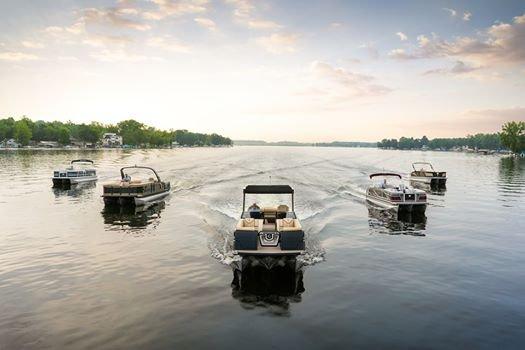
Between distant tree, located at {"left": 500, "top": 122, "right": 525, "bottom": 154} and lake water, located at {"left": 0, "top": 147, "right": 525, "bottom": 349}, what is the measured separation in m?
196

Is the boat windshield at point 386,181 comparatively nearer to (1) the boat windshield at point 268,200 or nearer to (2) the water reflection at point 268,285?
(1) the boat windshield at point 268,200

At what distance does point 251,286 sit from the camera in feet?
61.2

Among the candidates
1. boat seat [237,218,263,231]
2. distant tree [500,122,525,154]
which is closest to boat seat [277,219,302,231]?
boat seat [237,218,263,231]

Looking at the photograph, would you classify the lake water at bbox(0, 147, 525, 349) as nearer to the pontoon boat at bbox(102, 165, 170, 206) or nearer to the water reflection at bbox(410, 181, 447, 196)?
the pontoon boat at bbox(102, 165, 170, 206)

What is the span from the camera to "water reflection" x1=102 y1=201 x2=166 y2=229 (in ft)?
110

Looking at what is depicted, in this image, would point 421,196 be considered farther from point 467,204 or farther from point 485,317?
point 485,317

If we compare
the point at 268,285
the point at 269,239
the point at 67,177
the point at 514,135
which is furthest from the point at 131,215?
the point at 514,135

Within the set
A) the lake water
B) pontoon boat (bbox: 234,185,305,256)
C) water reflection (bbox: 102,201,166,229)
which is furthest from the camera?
water reflection (bbox: 102,201,166,229)

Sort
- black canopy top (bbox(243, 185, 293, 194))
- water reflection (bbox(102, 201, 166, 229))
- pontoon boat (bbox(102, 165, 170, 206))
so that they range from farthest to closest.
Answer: pontoon boat (bbox(102, 165, 170, 206)) → water reflection (bbox(102, 201, 166, 229)) → black canopy top (bbox(243, 185, 293, 194))

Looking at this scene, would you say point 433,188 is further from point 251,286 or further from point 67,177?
point 67,177

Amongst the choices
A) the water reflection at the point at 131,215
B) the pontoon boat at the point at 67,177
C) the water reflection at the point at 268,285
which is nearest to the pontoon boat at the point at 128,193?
the water reflection at the point at 131,215

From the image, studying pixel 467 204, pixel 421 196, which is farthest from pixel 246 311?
pixel 467 204

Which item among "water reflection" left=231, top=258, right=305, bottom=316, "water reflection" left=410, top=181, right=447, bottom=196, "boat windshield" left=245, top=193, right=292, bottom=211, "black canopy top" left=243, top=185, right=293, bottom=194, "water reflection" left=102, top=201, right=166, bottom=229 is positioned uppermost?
"black canopy top" left=243, top=185, right=293, bottom=194

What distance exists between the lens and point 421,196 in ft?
131
